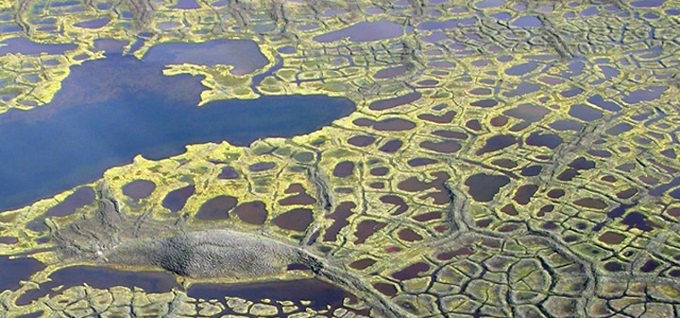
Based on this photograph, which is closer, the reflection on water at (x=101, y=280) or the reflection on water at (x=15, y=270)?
the reflection on water at (x=101, y=280)

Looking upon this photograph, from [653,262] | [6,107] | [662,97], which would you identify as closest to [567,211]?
[653,262]

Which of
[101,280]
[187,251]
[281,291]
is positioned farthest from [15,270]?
[281,291]

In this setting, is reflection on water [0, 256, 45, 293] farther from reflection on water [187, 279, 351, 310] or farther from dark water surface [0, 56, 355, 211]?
reflection on water [187, 279, 351, 310]

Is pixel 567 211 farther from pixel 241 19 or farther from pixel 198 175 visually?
pixel 241 19

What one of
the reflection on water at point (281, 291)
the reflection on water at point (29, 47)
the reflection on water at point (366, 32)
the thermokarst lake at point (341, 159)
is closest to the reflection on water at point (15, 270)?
the thermokarst lake at point (341, 159)

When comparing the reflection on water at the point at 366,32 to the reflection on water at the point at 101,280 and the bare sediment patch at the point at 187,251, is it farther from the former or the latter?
the reflection on water at the point at 101,280

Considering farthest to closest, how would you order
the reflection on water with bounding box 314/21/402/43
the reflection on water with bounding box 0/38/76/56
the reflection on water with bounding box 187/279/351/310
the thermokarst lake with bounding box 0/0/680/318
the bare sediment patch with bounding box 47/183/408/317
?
the reflection on water with bounding box 314/21/402/43, the reflection on water with bounding box 0/38/76/56, the bare sediment patch with bounding box 47/183/408/317, the thermokarst lake with bounding box 0/0/680/318, the reflection on water with bounding box 187/279/351/310

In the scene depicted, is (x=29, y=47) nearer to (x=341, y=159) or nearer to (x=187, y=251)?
(x=341, y=159)

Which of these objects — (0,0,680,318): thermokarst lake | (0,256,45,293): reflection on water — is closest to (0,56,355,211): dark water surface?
(0,0,680,318): thermokarst lake
